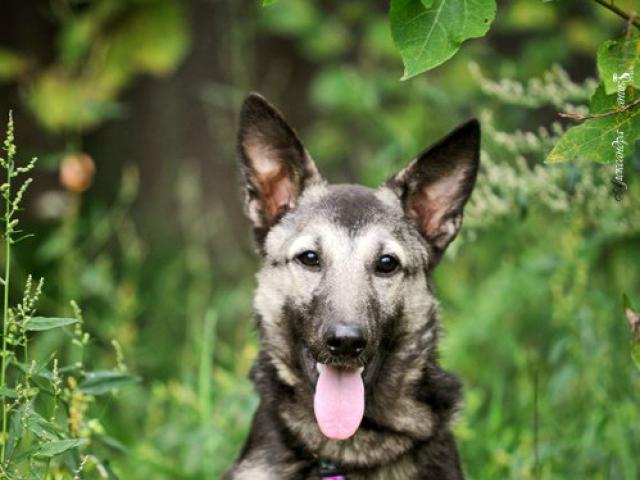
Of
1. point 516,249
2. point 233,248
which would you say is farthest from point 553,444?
point 233,248

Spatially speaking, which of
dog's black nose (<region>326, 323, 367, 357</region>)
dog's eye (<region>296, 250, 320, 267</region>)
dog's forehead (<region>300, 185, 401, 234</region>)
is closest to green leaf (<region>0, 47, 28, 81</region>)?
dog's forehead (<region>300, 185, 401, 234</region>)

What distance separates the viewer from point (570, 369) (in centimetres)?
531

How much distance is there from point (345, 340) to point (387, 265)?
1.98ft

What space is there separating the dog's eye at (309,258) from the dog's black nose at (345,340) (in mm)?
497

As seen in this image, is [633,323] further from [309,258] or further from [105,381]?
[105,381]

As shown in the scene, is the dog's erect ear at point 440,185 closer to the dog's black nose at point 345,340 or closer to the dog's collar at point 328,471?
the dog's black nose at point 345,340

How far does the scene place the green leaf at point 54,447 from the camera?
3244 millimetres

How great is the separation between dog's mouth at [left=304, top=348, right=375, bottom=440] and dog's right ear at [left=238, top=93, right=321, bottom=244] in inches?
36.8

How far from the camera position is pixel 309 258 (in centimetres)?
427

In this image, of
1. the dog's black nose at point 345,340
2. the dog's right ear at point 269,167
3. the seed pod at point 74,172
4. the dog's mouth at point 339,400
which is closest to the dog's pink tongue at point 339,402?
the dog's mouth at point 339,400

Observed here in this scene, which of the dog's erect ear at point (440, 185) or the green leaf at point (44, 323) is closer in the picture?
the green leaf at point (44, 323)

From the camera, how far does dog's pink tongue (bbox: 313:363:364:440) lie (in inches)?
154

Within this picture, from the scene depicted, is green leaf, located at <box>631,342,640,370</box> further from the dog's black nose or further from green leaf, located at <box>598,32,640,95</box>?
the dog's black nose

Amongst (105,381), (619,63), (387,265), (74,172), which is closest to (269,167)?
(387,265)
